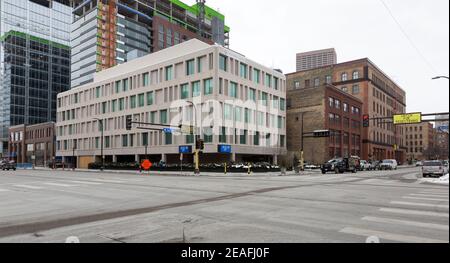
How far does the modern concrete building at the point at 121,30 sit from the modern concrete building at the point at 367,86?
168 ft

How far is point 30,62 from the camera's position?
421 ft

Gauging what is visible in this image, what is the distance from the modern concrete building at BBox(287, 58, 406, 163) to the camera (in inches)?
3115

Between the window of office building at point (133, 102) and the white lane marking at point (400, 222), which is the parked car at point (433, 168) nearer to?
the white lane marking at point (400, 222)

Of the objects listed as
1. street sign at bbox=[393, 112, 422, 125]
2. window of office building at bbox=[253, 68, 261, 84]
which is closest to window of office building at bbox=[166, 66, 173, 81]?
window of office building at bbox=[253, 68, 261, 84]

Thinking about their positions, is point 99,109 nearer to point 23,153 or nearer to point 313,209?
point 23,153

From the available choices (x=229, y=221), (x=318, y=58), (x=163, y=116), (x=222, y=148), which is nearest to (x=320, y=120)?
(x=222, y=148)

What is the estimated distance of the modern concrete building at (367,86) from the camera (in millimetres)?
79131

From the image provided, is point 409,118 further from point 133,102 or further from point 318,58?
point 318,58

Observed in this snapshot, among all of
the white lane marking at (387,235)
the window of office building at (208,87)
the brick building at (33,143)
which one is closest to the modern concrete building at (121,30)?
the brick building at (33,143)

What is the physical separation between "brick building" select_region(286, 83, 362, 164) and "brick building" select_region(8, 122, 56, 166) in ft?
207

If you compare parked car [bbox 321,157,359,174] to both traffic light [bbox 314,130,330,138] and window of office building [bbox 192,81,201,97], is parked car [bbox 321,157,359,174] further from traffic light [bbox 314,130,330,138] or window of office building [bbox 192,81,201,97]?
window of office building [bbox 192,81,201,97]

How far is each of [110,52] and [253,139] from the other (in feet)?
258

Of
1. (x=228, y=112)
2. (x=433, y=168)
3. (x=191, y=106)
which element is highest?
(x=191, y=106)

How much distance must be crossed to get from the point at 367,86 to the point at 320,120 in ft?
82.7
